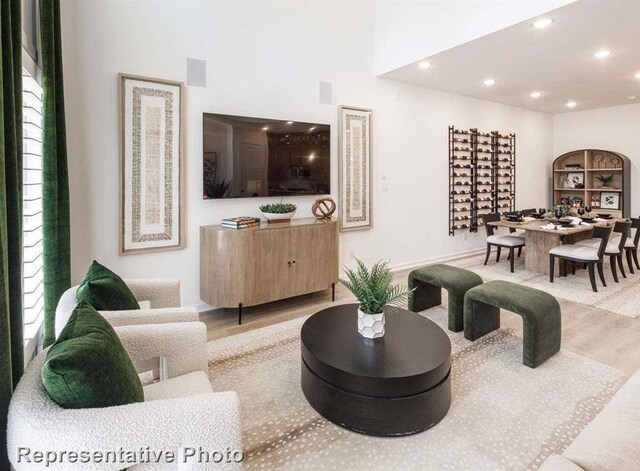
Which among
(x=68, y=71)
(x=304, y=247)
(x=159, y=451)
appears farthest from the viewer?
(x=304, y=247)

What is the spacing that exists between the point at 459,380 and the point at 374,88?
13.2ft

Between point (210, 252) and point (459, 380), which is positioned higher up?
point (210, 252)

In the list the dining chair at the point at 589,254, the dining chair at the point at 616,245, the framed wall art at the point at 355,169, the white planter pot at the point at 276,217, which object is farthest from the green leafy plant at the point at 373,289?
the dining chair at the point at 616,245

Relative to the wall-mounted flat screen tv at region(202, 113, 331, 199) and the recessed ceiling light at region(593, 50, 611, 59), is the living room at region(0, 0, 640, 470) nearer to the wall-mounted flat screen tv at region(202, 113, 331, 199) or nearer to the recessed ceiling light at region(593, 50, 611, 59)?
the wall-mounted flat screen tv at region(202, 113, 331, 199)

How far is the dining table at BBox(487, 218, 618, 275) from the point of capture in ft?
17.0

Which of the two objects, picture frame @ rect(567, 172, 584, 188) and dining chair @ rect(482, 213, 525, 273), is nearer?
dining chair @ rect(482, 213, 525, 273)

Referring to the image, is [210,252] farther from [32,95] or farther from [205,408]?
[205,408]

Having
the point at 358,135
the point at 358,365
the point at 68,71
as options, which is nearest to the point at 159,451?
the point at 358,365

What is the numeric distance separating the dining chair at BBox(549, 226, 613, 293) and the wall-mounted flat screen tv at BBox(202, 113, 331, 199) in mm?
3119

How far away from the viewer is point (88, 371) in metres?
1.14

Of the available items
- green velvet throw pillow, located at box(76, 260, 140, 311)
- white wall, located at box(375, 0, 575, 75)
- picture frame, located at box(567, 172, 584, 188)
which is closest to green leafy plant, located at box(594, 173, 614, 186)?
picture frame, located at box(567, 172, 584, 188)

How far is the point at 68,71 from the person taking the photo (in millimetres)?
3205

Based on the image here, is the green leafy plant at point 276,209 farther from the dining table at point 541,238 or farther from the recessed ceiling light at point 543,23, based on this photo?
the dining table at point 541,238

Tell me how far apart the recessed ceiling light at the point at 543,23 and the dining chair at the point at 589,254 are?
2524mm
